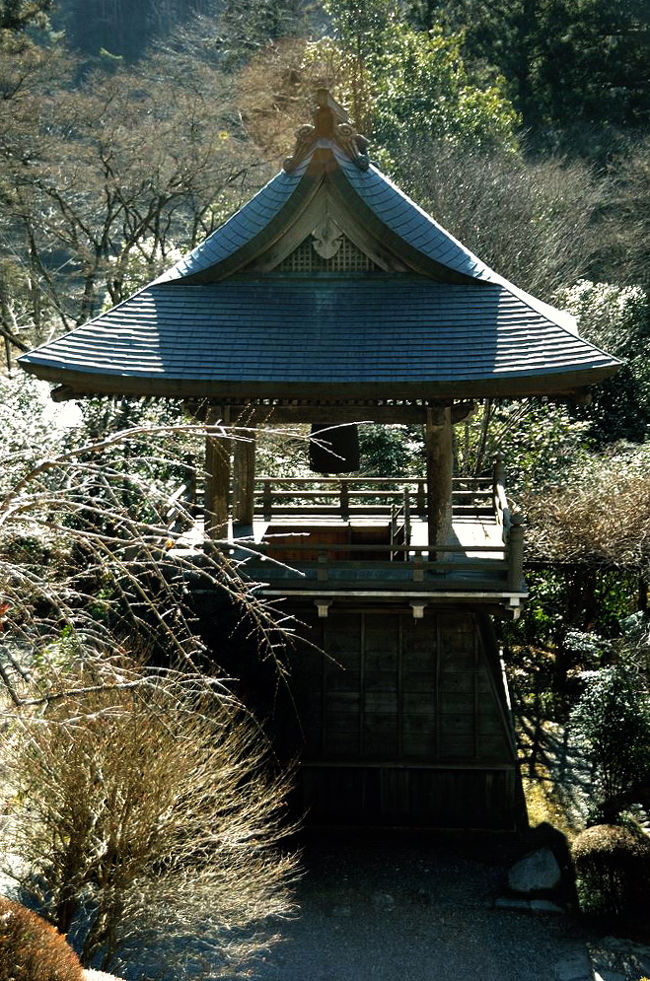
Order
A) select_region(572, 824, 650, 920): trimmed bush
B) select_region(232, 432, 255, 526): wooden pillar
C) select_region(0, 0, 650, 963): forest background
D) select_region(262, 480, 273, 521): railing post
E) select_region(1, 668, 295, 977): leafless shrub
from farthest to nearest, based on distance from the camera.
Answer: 1. select_region(0, 0, 650, 963): forest background
2. select_region(232, 432, 255, 526): wooden pillar
3. select_region(262, 480, 273, 521): railing post
4. select_region(572, 824, 650, 920): trimmed bush
5. select_region(1, 668, 295, 977): leafless shrub

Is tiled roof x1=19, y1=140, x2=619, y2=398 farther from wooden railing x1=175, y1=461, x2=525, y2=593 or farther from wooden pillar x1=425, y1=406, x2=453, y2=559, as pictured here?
→ wooden railing x1=175, y1=461, x2=525, y2=593

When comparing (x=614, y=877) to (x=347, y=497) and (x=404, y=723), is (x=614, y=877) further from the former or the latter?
(x=347, y=497)

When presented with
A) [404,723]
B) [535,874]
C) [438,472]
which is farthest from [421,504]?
[535,874]

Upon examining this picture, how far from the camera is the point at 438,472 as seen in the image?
12445mm

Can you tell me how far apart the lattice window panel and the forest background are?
2.73m

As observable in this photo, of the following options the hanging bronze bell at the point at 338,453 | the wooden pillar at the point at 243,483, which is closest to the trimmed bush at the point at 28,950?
the hanging bronze bell at the point at 338,453

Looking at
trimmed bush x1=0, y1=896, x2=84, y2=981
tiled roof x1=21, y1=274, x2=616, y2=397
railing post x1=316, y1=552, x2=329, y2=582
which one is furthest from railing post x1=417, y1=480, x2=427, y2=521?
trimmed bush x1=0, y1=896, x2=84, y2=981

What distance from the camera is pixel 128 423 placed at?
19391 mm

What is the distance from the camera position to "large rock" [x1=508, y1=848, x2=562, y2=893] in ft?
42.7

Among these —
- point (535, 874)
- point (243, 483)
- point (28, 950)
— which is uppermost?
point (243, 483)

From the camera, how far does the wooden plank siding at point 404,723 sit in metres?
13.5

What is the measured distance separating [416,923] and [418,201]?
1809 cm

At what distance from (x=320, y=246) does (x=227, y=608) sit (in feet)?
14.2

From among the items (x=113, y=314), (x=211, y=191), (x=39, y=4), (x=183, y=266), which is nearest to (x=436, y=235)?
(x=183, y=266)
